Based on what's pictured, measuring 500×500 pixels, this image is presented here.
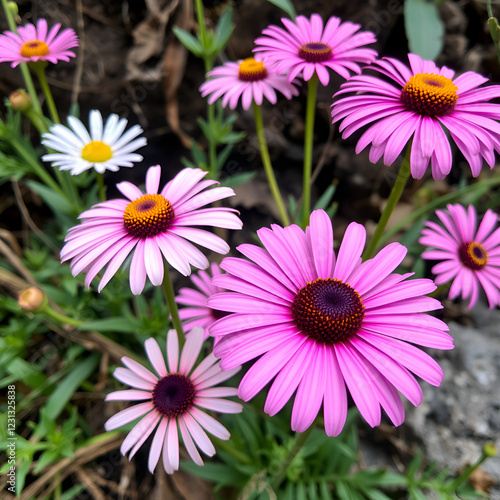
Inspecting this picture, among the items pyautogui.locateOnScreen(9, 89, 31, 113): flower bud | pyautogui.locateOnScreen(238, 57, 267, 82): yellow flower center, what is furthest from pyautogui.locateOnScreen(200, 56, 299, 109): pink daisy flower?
pyautogui.locateOnScreen(9, 89, 31, 113): flower bud

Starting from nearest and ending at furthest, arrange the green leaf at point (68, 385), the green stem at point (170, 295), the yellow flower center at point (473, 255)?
the green stem at point (170, 295) < the yellow flower center at point (473, 255) < the green leaf at point (68, 385)

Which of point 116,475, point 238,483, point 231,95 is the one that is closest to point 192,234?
point 231,95

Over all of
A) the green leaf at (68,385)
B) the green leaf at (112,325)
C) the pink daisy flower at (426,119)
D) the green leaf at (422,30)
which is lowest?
the green leaf at (68,385)

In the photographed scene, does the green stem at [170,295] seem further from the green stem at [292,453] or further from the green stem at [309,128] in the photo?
the green stem at [309,128]

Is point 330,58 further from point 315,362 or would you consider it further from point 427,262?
point 427,262

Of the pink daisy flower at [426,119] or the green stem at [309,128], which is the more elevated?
the pink daisy flower at [426,119]

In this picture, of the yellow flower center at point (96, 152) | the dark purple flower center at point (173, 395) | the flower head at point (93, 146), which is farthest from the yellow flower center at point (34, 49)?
the dark purple flower center at point (173, 395)
